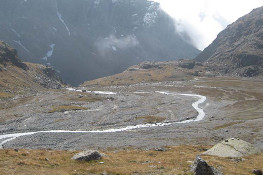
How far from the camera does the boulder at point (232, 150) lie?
47719 mm

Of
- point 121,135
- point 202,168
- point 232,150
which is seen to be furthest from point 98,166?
point 121,135

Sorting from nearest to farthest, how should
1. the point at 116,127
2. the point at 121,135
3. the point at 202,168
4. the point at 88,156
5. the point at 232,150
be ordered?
the point at 202,168, the point at 88,156, the point at 232,150, the point at 121,135, the point at 116,127

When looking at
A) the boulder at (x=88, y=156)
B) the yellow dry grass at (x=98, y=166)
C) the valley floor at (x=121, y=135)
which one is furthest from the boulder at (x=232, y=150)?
the boulder at (x=88, y=156)

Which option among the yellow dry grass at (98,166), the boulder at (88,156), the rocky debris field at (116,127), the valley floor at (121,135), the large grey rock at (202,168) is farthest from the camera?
the rocky debris field at (116,127)

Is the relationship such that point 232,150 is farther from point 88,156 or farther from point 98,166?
point 88,156

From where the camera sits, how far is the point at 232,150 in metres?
48.8

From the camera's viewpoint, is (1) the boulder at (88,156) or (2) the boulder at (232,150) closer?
(1) the boulder at (88,156)

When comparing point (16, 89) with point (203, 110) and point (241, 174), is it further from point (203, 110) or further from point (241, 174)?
point (241, 174)

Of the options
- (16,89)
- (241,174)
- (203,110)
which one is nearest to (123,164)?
(241,174)

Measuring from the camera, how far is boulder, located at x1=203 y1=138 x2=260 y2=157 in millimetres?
47719

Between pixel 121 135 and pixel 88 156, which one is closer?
pixel 88 156

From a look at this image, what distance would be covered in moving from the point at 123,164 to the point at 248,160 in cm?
2018

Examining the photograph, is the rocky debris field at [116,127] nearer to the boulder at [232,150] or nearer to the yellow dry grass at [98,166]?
the boulder at [232,150]

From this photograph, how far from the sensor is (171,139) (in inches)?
2832
